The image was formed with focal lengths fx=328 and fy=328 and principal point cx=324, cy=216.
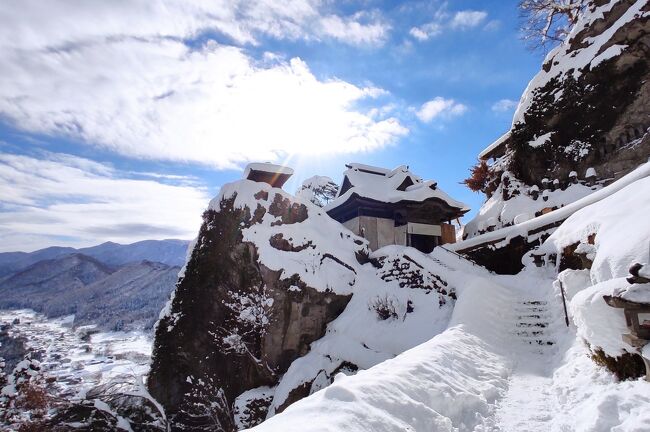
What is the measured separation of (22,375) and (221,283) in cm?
799

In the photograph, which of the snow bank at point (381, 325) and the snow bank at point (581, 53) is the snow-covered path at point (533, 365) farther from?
the snow bank at point (581, 53)

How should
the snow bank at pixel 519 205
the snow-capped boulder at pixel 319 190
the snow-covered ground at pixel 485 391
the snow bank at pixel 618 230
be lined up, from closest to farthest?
the snow-covered ground at pixel 485 391
the snow bank at pixel 618 230
the snow bank at pixel 519 205
the snow-capped boulder at pixel 319 190

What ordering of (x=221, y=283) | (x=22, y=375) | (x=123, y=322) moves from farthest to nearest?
(x=123, y=322), (x=221, y=283), (x=22, y=375)

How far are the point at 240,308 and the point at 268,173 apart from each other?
8759mm

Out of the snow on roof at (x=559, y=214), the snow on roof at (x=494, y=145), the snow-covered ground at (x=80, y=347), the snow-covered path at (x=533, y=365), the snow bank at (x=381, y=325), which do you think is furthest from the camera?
the snow-covered ground at (x=80, y=347)

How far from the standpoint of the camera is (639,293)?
13.7ft

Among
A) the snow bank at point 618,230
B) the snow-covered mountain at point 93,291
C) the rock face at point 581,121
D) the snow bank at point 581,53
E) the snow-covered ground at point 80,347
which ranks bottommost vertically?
the snow-covered ground at point 80,347

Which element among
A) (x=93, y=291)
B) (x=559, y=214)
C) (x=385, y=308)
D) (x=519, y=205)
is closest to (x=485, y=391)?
(x=385, y=308)

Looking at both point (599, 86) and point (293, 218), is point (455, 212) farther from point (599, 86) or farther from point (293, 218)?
point (293, 218)

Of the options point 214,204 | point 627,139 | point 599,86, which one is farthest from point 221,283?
point 599,86

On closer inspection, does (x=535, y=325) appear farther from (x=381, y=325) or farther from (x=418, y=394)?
(x=418, y=394)

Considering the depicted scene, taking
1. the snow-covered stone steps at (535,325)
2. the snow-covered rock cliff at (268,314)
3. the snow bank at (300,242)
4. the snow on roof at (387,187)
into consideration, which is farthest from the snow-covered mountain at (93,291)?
the snow-covered stone steps at (535,325)

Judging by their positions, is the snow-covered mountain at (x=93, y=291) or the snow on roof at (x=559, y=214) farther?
the snow-covered mountain at (x=93, y=291)

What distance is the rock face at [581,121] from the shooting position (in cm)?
1847
